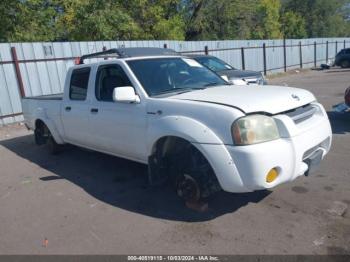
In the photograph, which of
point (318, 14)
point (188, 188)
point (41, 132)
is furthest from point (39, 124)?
point (318, 14)

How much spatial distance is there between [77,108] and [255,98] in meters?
2.94

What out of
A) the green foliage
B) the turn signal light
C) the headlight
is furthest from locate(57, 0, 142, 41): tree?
the turn signal light

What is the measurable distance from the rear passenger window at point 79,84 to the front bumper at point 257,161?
262cm

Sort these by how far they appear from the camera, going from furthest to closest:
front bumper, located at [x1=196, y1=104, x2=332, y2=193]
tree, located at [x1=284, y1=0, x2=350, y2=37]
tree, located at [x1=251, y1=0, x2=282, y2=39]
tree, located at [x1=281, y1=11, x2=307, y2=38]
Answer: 1. tree, located at [x1=284, y1=0, x2=350, y2=37]
2. tree, located at [x1=281, y1=11, x2=307, y2=38]
3. tree, located at [x1=251, y1=0, x2=282, y2=39]
4. front bumper, located at [x1=196, y1=104, x2=332, y2=193]

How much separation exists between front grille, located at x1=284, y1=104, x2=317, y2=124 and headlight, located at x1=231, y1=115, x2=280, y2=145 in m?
0.39

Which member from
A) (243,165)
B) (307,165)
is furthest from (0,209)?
(307,165)

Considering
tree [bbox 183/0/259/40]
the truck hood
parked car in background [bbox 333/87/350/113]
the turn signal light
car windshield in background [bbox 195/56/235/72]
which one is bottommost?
parked car in background [bbox 333/87/350/113]

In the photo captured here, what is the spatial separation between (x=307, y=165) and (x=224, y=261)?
1351mm

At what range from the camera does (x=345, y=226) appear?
3.28m

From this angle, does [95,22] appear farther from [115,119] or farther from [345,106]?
[115,119]

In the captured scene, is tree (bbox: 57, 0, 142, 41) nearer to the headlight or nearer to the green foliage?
the green foliage

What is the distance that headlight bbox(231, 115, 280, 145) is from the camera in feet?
10.4

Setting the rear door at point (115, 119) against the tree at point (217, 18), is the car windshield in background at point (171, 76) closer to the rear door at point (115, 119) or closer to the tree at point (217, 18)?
the rear door at point (115, 119)

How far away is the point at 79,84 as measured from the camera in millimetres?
5414
